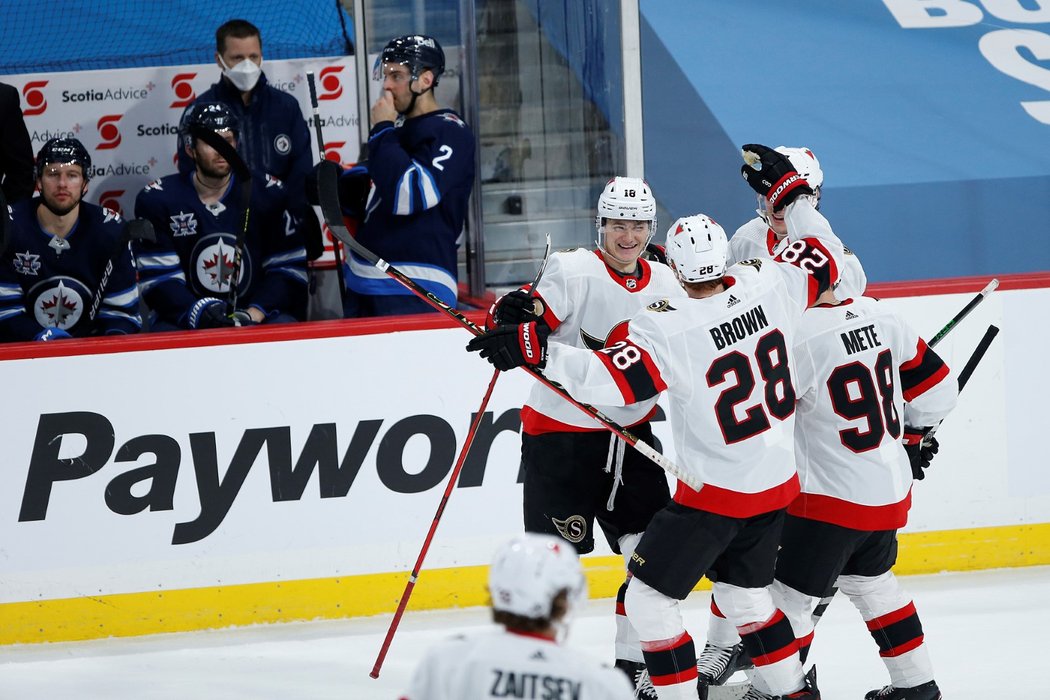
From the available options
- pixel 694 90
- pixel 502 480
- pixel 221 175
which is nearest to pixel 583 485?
pixel 502 480

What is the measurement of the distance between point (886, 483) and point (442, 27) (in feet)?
8.72

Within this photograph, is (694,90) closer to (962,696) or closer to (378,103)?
(378,103)

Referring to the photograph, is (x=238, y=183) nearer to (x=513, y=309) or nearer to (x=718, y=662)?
(x=513, y=309)

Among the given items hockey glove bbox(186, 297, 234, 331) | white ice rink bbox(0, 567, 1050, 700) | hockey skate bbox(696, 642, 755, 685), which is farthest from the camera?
hockey glove bbox(186, 297, 234, 331)

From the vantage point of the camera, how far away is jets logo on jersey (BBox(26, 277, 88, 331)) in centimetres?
476

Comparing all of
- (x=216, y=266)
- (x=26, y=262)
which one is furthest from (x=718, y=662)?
(x=26, y=262)

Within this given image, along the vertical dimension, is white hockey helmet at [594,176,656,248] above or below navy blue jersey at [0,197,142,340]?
above

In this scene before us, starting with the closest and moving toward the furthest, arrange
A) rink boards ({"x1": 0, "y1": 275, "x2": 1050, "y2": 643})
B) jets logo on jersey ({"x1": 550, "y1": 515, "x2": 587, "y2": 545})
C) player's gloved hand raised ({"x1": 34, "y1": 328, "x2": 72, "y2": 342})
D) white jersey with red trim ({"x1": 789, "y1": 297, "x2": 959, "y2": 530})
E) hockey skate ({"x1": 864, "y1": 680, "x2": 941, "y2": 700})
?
white jersey with red trim ({"x1": 789, "y1": 297, "x2": 959, "y2": 530})
hockey skate ({"x1": 864, "y1": 680, "x2": 941, "y2": 700})
jets logo on jersey ({"x1": 550, "y1": 515, "x2": 587, "y2": 545})
rink boards ({"x1": 0, "y1": 275, "x2": 1050, "y2": 643})
player's gloved hand raised ({"x1": 34, "y1": 328, "x2": 72, "y2": 342})

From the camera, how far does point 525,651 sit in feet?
6.08

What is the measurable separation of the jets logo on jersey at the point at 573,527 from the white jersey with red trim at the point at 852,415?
0.53m

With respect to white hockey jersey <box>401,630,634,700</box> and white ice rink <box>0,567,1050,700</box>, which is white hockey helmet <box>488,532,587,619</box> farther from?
white ice rink <box>0,567,1050,700</box>

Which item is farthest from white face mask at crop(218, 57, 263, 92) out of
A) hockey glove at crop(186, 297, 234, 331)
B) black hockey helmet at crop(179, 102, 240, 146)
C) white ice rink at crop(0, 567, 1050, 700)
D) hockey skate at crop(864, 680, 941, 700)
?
hockey skate at crop(864, 680, 941, 700)

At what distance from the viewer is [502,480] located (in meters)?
4.46

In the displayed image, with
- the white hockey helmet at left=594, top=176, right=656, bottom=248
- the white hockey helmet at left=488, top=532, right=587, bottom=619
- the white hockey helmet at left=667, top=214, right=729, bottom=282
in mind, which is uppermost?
the white hockey helmet at left=594, top=176, right=656, bottom=248
